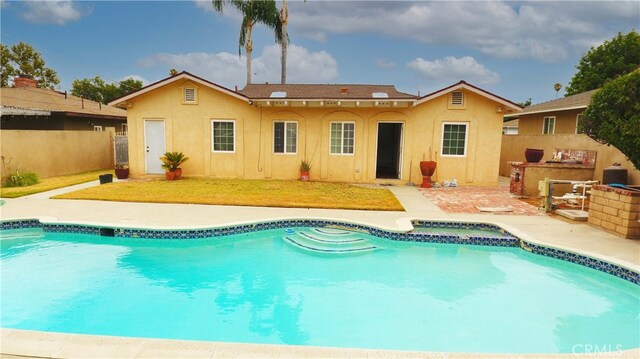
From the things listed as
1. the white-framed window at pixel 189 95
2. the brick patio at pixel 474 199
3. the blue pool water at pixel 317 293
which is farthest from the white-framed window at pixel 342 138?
the blue pool water at pixel 317 293

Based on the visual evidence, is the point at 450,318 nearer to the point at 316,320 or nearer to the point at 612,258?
the point at 316,320

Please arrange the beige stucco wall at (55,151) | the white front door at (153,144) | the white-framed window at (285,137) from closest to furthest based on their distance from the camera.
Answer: the beige stucco wall at (55,151) < the white-framed window at (285,137) < the white front door at (153,144)

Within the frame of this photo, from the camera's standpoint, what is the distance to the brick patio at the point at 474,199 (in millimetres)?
10391

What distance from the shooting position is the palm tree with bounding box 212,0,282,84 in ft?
85.8

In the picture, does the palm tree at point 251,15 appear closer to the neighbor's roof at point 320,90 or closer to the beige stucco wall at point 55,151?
the neighbor's roof at point 320,90

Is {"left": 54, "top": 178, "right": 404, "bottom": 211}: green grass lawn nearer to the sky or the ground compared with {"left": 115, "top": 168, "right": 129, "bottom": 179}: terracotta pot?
nearer to the ground

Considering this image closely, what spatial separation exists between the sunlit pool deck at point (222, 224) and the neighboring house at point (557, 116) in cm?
1025

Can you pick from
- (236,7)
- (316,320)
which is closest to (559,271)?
(316,320)

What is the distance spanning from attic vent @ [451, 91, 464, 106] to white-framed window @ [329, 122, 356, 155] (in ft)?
13.0

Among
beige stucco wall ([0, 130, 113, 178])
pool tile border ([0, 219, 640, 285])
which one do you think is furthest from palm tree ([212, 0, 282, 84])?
pool tile border ([0, 219, 640, 285])

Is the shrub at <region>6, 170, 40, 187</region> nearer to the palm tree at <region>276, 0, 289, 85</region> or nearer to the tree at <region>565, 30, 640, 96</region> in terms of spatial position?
the palm tree at <region>276, 0, 289, 85</region>

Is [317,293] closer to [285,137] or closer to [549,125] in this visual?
[285,137]

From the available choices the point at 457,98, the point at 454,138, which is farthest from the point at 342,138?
the point at 457,98

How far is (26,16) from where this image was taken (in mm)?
25453
